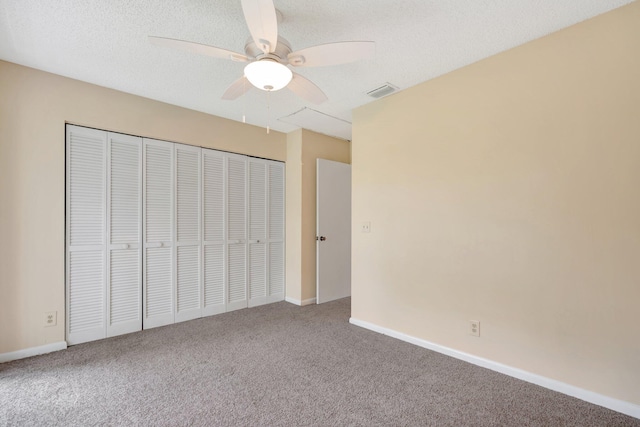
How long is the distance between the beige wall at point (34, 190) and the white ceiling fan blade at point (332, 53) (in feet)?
7.42

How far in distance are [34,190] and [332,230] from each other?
317 centimetres

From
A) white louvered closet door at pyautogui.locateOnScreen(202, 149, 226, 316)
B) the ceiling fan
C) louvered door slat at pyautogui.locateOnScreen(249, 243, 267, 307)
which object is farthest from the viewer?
louvered door slat at pyautogui.locateOnScreen(249, 243, 267, 307)

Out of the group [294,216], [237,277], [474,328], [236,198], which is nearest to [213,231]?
[236,198]

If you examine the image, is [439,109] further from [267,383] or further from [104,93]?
[104,93]

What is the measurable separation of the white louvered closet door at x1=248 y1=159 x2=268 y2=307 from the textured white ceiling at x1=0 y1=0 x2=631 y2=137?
1424 millimetres

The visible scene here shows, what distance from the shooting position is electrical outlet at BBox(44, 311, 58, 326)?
2557 millimetres

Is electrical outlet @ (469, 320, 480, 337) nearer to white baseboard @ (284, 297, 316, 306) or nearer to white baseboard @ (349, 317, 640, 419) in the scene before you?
white baseboard @ (349, 317, 640, 419)

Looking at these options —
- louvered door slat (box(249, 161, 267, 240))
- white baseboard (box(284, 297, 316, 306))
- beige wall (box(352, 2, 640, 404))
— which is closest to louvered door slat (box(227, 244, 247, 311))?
louvered door slat (box(249, 161, 267, 240))

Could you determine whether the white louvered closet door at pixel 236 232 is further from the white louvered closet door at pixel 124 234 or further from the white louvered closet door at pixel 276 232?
the white louvered closet door at pixel 124 234

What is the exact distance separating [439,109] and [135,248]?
324 cm

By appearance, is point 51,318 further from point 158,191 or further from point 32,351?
point 158,191

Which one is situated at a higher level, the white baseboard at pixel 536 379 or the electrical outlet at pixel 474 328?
the electrical outlet at pixel 474 328

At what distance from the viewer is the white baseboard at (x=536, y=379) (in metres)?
1.75

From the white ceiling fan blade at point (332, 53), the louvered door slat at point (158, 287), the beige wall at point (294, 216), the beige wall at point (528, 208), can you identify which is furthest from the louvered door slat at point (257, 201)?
the white ceiling fan blade at point (332, 53)
